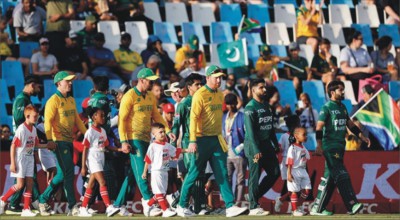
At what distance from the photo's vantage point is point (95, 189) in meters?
19.5

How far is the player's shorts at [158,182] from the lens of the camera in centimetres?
1825

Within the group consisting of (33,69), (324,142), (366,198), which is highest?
(33,69)

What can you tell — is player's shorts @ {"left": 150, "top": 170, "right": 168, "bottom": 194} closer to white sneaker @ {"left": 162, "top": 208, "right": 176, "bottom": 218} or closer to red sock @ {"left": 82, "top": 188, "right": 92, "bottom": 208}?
white sneaker @ {"left": 162, "top": 208, "right": 176, "bottom": 218}

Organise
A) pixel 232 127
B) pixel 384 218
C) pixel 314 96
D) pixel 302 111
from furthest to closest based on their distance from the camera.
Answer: pixel 314 96, pixel 302 111, pixel 232 127, pixel 384 218

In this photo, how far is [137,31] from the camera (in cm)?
2683

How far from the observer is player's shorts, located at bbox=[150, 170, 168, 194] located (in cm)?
1825

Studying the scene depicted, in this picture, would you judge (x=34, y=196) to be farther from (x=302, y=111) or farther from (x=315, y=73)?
(x=315, y=73)

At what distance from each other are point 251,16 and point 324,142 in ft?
31.9

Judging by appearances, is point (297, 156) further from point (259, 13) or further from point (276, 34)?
point (259, 13)

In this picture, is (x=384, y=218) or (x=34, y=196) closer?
(x=384, y=218)

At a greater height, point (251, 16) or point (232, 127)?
point (251, 16)

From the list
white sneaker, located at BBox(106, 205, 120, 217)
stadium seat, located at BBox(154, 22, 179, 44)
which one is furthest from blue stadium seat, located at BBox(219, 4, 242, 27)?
white sneaker, located at BBox(106, 205, 120, 217)

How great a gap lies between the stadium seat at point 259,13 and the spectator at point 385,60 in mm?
3043

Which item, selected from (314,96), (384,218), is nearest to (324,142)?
(384,218)
